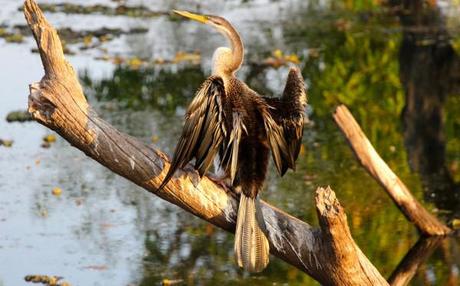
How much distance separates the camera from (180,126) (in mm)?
11992

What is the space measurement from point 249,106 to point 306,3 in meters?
13.4

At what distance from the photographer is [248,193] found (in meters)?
5.66

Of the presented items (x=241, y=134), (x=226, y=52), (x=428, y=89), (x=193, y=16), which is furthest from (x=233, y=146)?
(x=428, y=89)

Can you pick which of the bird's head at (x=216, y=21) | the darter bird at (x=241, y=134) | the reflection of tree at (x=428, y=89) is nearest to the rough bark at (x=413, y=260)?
the reflection of tree at (x=428, y=89)

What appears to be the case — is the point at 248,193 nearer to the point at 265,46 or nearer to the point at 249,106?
the point at 249,106

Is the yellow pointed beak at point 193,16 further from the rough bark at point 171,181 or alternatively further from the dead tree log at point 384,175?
the dead tree log at point 384,175

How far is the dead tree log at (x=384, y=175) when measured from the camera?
877 cm

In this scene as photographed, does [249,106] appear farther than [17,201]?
No

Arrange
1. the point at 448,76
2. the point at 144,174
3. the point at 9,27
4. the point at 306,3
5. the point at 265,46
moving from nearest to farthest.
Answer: the point at 144,174, the point at 448,76, the point at 265,46, the point at 9,27, the point at 306,3

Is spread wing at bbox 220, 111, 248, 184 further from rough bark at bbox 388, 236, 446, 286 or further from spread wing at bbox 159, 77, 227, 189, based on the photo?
rough bark at bbox 388, 236, 446, 286

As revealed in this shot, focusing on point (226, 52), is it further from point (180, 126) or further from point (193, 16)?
point (180, 126)

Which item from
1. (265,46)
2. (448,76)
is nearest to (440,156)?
(448,76)

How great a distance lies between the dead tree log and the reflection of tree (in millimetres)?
699

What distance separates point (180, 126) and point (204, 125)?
21.1ft
